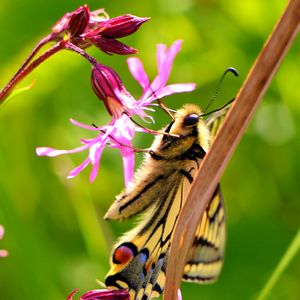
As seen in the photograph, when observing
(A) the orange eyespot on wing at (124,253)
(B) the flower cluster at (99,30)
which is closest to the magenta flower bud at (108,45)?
(B) the flower cluster at (99,30)

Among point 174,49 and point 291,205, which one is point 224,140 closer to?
point 174,49

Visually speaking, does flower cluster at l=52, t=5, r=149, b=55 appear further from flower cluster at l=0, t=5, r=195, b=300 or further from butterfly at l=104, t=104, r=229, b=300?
butterfly at l=104, t=104, r=229, b=300

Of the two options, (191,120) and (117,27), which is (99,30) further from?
(191,120)

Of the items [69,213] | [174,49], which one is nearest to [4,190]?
[69,213]

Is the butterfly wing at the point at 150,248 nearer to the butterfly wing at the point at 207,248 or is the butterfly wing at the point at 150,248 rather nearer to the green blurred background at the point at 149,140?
the butterfly wing at the point at 207,248

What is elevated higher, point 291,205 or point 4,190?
point 4,190

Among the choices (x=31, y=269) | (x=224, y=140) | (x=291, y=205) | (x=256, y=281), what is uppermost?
(x=224, y=140)
